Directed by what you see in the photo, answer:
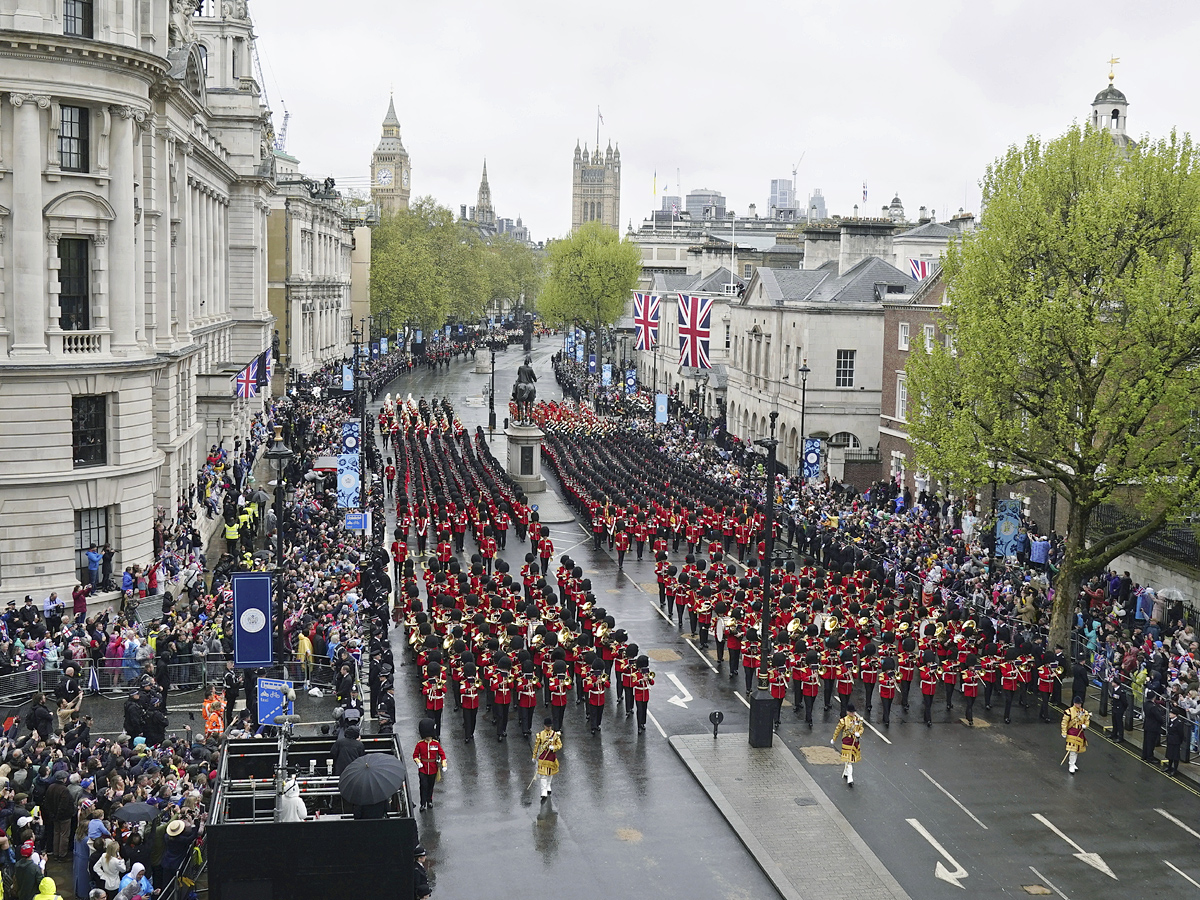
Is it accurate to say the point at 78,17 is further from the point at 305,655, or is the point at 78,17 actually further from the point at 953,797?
the point at 953,797

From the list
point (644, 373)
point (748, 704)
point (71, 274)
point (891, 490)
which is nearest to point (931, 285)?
point (891, 490)

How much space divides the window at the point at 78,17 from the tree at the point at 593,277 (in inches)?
2927

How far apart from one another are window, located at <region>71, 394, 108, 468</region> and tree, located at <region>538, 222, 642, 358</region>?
73742mm

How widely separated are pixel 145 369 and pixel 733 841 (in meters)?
18.9

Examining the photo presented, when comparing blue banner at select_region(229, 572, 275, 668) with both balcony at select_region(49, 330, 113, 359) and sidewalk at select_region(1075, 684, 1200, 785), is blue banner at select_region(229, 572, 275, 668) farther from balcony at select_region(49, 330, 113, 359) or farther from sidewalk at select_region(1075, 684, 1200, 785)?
sidewalk at select_region(1075, 684, 1200, 785)

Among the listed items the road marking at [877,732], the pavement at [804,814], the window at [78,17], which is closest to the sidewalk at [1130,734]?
the pavement at [804,814]

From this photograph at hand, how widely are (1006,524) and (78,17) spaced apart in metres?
25.3

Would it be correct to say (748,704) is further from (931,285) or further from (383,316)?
(383,316)

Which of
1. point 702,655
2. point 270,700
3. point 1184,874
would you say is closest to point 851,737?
point 1184,874

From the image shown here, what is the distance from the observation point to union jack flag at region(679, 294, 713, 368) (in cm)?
5497

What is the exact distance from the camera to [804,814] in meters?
19.7

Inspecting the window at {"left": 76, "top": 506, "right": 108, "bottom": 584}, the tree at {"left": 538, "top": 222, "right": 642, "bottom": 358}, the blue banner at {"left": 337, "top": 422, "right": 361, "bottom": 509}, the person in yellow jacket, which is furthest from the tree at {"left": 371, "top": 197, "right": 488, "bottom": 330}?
the person in yellow jacket

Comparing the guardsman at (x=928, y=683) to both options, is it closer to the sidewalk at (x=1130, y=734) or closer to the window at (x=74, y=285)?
the sidewalk at (x=1130, y=734)

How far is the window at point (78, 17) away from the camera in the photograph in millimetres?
28984
